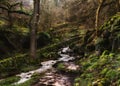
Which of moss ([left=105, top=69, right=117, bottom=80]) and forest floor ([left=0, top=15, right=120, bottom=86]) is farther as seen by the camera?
forest floor ([left=0, top=15, right=120, bottom=86])

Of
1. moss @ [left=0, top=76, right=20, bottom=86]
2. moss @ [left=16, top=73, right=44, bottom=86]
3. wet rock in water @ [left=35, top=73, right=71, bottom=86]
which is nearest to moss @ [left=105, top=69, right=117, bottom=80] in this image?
wet rock in water @ [left=35, top=73, right=71, bottom=86]

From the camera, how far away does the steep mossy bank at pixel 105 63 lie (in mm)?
10719

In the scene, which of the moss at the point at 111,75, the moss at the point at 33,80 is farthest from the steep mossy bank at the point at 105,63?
the moss at the point at 33,80

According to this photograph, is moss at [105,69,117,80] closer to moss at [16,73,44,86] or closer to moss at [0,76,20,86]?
moss at [16,73,44,86]

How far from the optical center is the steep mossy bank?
35.2 ft

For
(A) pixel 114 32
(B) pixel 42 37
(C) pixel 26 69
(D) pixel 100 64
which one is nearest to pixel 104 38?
(A) pixel 114 32

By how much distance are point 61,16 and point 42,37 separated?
11597mm

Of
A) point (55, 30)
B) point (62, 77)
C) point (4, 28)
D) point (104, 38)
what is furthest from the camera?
point (55, 30)

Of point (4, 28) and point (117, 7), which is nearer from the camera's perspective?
point (117, 7)

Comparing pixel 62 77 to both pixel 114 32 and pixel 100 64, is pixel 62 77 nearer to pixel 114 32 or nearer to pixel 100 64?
pixel 100 64

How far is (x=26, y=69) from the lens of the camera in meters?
18.2

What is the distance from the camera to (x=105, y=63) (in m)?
13.6

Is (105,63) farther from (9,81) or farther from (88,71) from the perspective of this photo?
(9,81)

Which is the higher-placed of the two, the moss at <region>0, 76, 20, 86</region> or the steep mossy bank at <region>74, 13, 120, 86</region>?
the steep mossy bank at <region>74, 13, 120, 86</region>
